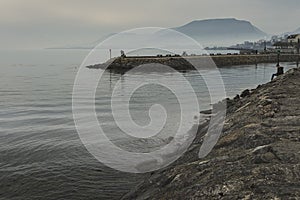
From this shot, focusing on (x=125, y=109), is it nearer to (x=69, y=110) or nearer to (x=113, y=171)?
(x=69, y=110)

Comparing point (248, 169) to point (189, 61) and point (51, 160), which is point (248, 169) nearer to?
point (51, 160)

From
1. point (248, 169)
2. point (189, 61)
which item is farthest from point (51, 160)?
point (189, 61)

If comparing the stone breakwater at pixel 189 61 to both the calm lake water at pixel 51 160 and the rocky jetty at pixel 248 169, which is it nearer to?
the calm lake water at pixel 51 160

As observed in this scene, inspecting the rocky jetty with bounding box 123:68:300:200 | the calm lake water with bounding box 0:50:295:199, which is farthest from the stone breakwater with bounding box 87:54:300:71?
the rocky jetty with bounding box 123:68:300:200

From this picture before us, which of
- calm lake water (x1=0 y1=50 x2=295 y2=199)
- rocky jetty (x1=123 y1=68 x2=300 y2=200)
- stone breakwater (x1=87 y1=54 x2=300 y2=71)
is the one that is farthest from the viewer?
stone breakwater (x1=87 y1=54 x2=300 y2=71)

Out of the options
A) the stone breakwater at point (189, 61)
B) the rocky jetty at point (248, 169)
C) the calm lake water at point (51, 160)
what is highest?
the stone breakwater at point (189, 61)

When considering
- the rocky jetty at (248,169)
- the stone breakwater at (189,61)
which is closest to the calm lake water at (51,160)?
the rocky jetty at (248,169)

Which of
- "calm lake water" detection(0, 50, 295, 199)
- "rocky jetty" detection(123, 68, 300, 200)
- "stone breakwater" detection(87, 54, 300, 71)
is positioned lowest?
"calm lake water" detection(0, 50, 295, 199)

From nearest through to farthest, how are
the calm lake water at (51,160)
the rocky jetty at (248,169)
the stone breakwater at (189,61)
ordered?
the rocky jetty at (248,169) → the calm lake water at (51,160) → the stone breakwater at (189,61)

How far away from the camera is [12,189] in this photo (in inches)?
412

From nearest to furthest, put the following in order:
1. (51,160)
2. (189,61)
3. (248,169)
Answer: (248,169)
(51,160)
(189,61)

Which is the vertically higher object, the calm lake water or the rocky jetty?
the rocky jetty

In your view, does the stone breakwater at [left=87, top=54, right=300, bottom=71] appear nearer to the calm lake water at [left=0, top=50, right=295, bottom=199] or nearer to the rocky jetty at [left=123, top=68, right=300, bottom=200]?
the calm lake water at [left=0, top=50, right=295, bottom=199]

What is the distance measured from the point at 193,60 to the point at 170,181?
73.4 meters
